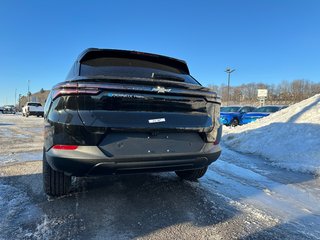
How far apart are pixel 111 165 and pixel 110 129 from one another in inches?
14.2

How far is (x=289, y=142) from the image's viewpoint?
7.83 meters

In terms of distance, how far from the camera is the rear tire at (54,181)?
3.52m

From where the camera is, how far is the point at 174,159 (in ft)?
10.7

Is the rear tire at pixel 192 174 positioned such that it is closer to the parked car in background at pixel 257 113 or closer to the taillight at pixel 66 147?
the taillight at pixel 66 147

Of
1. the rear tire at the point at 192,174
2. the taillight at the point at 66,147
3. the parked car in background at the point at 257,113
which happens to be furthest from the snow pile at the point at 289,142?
the parked car in background at the point at 257,113

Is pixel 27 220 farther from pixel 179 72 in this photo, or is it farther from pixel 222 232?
pixel 179 72

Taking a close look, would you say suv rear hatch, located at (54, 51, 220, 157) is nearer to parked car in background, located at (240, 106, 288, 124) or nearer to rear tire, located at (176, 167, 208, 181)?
rear tire, located at (176, 167, 208, 181)

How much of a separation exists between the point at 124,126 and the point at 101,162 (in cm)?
42

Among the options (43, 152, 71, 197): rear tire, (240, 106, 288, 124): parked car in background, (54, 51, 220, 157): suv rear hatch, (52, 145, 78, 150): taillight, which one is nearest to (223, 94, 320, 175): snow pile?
(54, 51, 220, 157): suv rear hatch

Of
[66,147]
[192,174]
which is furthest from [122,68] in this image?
[192,174]

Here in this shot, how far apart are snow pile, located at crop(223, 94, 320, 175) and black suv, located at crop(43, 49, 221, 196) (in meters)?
3.59

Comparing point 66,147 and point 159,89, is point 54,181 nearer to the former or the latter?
point 66,147

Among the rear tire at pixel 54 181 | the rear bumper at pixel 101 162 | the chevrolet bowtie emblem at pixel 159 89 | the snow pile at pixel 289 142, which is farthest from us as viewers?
the snow pile at pixel 289 142

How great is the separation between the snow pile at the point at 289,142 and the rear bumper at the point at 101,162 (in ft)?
12.8
